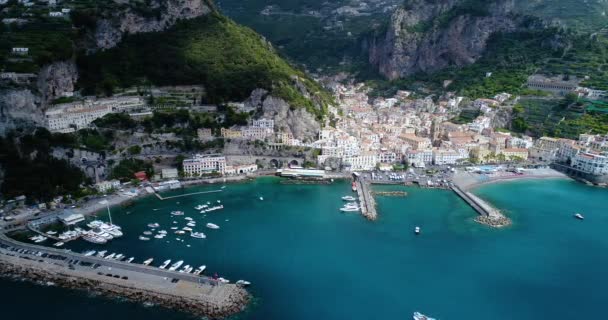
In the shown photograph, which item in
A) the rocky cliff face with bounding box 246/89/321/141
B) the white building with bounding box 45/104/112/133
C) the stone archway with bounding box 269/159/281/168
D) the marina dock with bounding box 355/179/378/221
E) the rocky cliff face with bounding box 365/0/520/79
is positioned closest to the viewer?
the marina dock with bounding box 355/179/378/221

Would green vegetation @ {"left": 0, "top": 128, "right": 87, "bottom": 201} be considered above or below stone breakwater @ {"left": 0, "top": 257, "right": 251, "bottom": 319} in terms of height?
above

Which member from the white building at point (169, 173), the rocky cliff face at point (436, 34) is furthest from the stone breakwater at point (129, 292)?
the rocky cliff face at point (436, 34)

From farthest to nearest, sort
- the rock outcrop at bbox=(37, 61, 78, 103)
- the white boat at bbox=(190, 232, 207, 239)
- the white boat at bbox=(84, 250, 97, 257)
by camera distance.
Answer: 1. the rock outcrop at bbox=(37, 61, 78, 103)
2. the white boat at bbox=(190, 232, 207, 239)
3. the white boat at bbox=(84, 250, 97, 257)

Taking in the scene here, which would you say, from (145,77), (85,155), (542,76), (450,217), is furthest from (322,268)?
(542,76)

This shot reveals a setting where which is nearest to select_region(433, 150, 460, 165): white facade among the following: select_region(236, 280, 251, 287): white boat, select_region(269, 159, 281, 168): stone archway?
select_region(269, 159, 281, 168): stone archway

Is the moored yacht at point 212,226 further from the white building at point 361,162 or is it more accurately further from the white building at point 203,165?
the white building at point 361,162

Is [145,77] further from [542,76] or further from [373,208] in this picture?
[542,76]

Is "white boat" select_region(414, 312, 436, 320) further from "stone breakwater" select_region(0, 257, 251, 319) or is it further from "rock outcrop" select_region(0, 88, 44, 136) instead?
"rock outcrop" select_region(0, 88, 44, 136)
